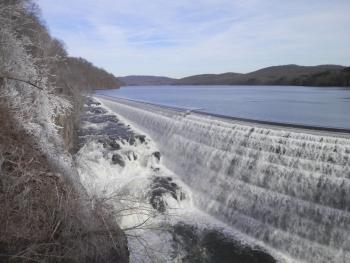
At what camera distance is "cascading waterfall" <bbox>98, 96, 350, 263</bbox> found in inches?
390

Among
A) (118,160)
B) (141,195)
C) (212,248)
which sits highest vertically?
(118,160)

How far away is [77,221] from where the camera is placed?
20.6ft

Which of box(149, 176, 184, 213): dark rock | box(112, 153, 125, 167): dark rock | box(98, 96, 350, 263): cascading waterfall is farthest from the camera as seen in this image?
box(112, 153, 125, 167): dark rock

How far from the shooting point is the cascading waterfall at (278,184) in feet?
32.5

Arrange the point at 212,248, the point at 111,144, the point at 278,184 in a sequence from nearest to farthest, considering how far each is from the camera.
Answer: the point at 212,248
the point at 278,184
the point at 111,144

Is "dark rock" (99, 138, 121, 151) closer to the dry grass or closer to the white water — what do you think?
the white water

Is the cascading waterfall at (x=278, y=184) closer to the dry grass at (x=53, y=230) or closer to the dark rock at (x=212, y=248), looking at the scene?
the dark rock at (x=212, y=248)

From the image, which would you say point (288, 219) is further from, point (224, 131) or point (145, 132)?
point (145, 132)

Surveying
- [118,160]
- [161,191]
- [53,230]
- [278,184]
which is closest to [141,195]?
[161,191]

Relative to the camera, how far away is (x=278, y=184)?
11.7m

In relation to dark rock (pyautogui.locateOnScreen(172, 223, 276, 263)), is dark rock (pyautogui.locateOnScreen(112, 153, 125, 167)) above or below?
above

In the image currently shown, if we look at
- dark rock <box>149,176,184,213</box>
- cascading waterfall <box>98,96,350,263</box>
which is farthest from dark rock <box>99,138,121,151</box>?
cascading waterfall <box>98,96,350,263</box>

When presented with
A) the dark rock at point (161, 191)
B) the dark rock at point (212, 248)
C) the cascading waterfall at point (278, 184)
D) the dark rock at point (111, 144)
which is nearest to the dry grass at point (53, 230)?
the dark rock at point (212, 248)

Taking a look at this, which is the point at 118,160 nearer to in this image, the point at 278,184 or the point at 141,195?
the point at 141,195
